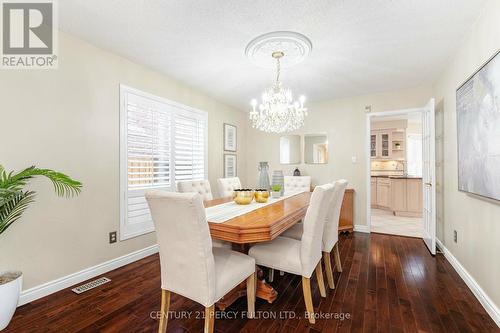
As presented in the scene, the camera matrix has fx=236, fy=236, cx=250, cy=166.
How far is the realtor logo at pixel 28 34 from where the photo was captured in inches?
75.8

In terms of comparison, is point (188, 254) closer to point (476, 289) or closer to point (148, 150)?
point (148, 150)

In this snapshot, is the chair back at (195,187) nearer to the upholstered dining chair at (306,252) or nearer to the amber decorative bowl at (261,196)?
the amber decorative bowl at (261,196)

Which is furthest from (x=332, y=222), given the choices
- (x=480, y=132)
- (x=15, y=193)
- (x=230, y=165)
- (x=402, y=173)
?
(x=402, y=173)

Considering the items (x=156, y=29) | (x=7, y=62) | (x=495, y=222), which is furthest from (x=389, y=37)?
(x=7, y=62)

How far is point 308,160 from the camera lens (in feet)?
15.4

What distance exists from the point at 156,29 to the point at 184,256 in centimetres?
204

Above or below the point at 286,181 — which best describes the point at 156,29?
above

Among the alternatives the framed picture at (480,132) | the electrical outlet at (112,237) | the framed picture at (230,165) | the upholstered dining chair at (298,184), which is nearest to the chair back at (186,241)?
the electrical outlet at (112,237)

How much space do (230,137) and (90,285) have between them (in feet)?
10.8

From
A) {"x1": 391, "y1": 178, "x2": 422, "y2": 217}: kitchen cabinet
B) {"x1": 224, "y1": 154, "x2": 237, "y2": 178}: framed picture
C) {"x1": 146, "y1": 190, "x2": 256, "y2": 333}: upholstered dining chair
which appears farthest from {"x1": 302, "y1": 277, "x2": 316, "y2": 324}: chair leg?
{"x1": 391, "y1": 178, "x2": 422, "y2": 217}: kitchen cabinet

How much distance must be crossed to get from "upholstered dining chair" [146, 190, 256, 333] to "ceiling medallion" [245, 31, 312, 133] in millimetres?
1667

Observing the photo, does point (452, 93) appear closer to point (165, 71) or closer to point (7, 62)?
point (165, 71)

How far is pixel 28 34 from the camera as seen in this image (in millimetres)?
2074

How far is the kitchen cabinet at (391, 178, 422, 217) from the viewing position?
17.4 ft
